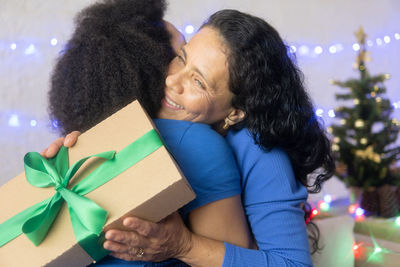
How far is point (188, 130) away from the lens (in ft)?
3.36

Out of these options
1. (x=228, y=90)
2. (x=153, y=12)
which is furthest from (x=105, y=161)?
(x=153, y=12)

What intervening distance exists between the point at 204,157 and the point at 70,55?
0.45 meters

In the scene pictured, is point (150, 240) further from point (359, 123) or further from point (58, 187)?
point (359, 123)

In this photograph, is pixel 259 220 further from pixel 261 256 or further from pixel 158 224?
pixel 158 224

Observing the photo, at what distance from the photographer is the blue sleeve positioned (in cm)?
100

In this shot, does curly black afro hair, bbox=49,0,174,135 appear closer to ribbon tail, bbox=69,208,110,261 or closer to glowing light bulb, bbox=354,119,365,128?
ribbon tail, bbox=69,208,110,261

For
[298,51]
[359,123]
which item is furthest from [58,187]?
[298,51]

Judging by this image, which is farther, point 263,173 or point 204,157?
point 263,173

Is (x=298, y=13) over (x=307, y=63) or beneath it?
over

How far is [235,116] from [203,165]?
0.27 metres

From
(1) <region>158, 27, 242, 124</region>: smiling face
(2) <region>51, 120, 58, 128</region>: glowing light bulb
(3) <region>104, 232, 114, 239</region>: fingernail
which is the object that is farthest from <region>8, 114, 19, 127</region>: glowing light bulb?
(3) <region>104, 232, 114, 239</region>: fingernail

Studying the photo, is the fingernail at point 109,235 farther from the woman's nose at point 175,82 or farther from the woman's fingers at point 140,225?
the woman's nose at point 175,82

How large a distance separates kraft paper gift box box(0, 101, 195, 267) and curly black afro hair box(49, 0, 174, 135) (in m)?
0.17

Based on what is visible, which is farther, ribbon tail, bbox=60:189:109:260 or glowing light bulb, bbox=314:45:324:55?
glowing light bulb, bbox=314:45:324:55
